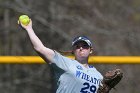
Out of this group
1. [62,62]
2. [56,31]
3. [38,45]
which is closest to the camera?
[38,45]

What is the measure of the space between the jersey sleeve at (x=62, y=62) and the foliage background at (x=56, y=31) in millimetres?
5494

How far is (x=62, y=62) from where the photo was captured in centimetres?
661

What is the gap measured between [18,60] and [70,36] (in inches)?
164

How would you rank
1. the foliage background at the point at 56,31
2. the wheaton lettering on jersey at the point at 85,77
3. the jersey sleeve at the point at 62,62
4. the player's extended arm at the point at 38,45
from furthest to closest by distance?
the foliage background at the point at 56,31 → the wheaton lettering on jersey at the point at 85,77 → the jersey sleeve at the point at 62,62 → the player's extended arm at the point at 38,45

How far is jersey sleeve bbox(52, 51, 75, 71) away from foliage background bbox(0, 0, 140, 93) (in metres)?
5.49

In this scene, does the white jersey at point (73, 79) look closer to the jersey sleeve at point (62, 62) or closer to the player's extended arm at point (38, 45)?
the jersey sleeve at point (62, 62)

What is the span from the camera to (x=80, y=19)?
44.1ft

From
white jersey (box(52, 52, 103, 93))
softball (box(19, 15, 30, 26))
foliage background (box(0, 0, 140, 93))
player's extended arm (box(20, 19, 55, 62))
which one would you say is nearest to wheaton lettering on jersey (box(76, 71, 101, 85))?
white jersey (box(52, 52, 103, 93))

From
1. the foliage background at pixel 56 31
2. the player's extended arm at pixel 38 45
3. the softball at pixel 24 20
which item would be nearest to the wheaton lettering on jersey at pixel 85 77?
the player's extended arm at pixel 38 45

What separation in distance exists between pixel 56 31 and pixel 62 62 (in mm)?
6602

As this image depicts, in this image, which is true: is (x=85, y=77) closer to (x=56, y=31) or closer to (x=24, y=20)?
(x=24, y=20)

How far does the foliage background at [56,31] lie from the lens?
12.8 m

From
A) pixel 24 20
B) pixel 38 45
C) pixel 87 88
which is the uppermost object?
pixel 24 20

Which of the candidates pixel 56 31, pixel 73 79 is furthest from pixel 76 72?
pixel 56 31
